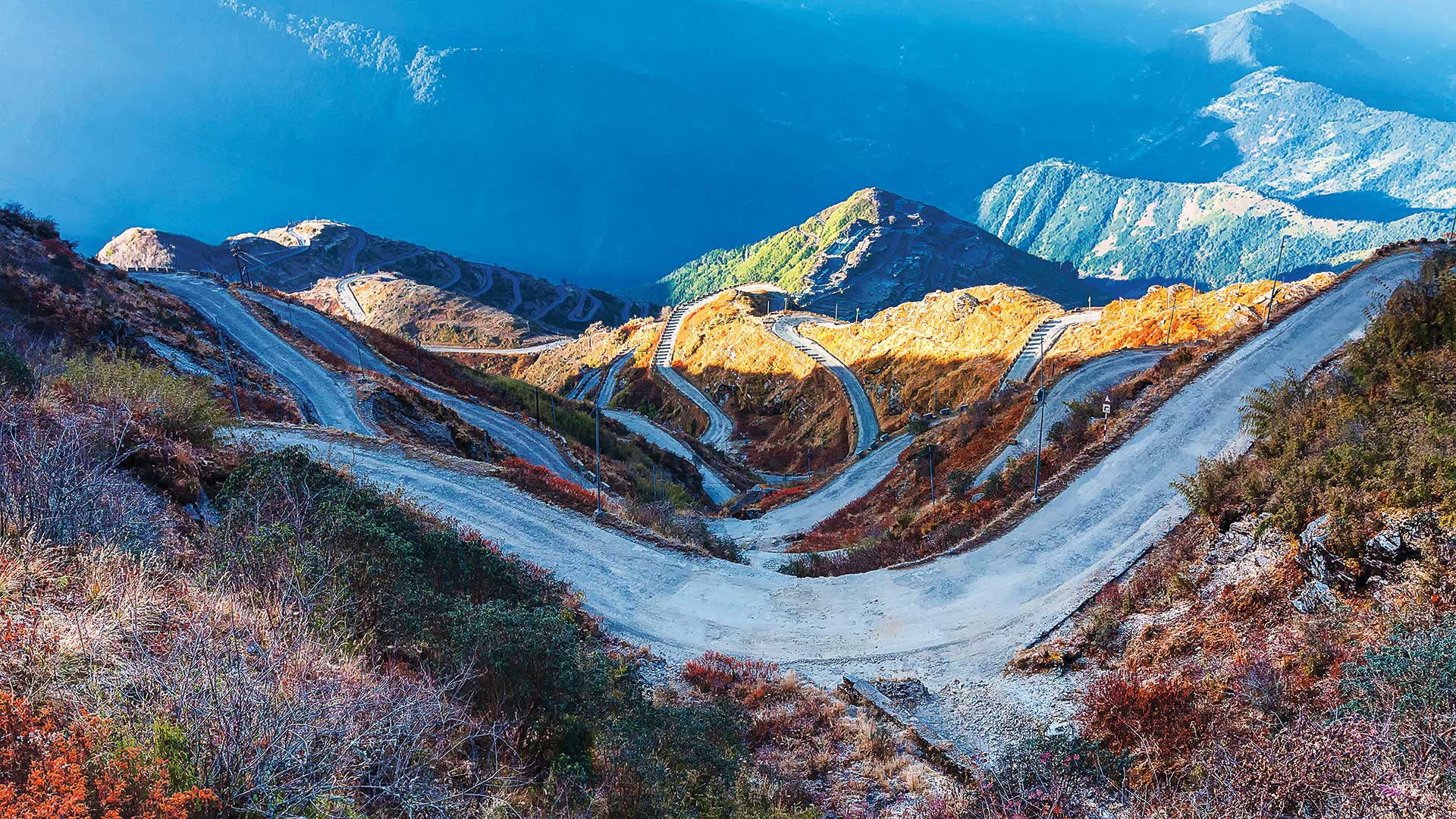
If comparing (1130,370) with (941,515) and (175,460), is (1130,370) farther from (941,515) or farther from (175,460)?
(175,460)

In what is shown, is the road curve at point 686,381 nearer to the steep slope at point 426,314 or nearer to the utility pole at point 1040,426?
the steep slope at point 426,314

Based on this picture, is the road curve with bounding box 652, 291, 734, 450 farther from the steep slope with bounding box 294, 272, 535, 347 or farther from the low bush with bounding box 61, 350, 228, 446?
the low bush with bounding box 61, 350, 228, 446

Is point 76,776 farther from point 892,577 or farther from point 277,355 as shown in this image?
point 277,355

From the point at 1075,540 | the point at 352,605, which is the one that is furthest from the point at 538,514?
the point at 1075,540

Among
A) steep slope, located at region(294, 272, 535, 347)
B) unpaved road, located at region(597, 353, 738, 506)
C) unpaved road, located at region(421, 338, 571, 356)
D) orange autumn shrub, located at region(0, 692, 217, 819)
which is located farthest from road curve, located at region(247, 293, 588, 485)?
steep slope, located at region(294, 272, 535, 347)

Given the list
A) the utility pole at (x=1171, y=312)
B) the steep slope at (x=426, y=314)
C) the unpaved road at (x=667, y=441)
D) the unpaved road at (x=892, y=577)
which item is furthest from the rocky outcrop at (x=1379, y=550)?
the steep slope at (x=426, y=314)

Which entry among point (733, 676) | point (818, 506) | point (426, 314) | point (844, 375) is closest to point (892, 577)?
point (733, 676)
